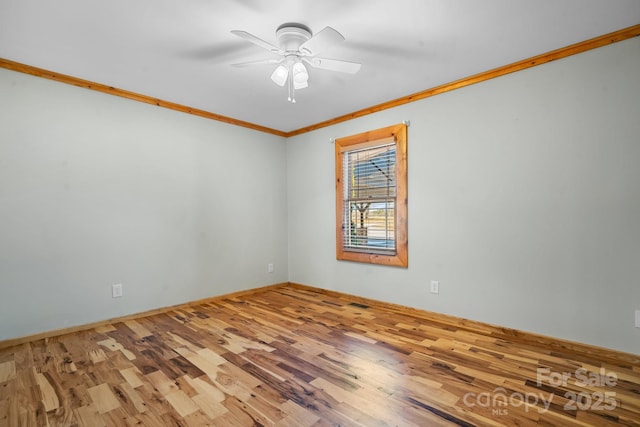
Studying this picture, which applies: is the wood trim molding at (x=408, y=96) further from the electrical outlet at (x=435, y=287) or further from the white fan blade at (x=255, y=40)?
the electrical outlet at (x=435, y=287)

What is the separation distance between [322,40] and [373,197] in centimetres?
210

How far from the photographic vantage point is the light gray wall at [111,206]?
2615mm

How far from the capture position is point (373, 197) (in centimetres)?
372

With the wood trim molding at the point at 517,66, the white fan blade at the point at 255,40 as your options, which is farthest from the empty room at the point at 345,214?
the white fan blade at the point at 255,40

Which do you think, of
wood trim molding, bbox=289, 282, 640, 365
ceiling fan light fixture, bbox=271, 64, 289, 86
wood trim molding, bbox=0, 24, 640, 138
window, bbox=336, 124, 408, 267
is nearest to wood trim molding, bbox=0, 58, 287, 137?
wood trim molding, bbox=0, 24, 640, 138

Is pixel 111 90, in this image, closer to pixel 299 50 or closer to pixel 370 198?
pixel 299 50

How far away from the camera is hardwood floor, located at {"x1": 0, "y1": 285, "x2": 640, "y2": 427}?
Result: 5.30 feet

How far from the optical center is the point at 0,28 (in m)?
2.12

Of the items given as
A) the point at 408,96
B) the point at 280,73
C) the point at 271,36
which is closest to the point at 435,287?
the point at 408,96

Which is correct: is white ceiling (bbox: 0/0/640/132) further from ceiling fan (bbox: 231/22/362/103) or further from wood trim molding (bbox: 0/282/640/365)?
wood trim molding (bbox: 0/282/640/365)

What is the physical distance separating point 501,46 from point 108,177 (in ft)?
12.7

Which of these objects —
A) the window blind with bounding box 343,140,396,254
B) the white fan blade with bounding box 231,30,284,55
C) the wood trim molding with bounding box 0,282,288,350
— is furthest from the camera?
the window blind with bounding box 343,140,396,254

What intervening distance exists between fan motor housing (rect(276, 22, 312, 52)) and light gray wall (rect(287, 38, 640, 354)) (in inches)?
65.6

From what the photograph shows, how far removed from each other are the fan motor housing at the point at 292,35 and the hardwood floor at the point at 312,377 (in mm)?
2396
